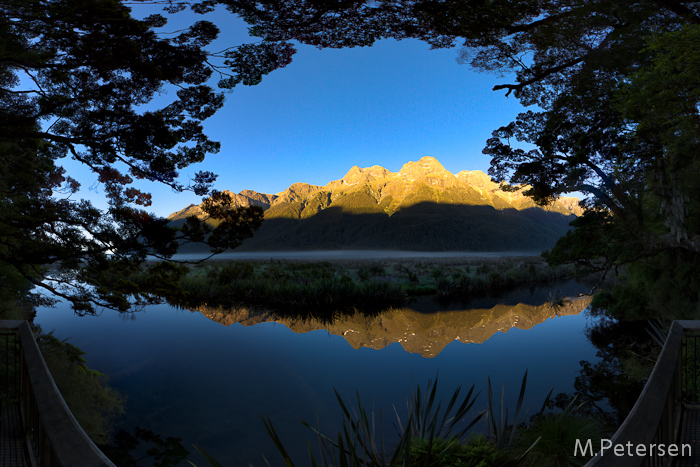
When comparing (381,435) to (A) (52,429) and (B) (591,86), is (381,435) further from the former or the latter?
(B) (591,86)

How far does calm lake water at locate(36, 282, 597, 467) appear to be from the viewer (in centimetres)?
625

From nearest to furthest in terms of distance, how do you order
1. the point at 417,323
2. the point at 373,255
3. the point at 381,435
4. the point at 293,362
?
the point at 381,435 < the point at 293,362 < the point at 417,323 < the point at 373,255

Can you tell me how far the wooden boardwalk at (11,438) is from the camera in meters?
2.56

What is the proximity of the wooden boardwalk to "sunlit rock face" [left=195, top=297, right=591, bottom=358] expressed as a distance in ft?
25.8

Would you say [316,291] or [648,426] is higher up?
[648,426]

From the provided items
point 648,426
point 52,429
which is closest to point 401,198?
point 648,426

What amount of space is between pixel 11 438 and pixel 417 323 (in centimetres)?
1152

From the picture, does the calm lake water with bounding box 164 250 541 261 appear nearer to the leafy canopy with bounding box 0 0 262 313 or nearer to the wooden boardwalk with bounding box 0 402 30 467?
the leafy canopy with bounding box 0 0 262 313

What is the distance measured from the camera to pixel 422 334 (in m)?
11.5

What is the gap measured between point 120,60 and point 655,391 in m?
7.15

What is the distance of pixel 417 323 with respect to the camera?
13.0 metres

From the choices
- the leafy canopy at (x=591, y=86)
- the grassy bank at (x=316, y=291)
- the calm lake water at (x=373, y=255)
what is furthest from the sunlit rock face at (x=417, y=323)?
the calm lake water at (x=373, y=255)

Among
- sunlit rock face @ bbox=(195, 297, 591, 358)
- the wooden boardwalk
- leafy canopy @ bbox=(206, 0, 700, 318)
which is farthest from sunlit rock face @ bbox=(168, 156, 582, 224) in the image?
the wooden boardwalk

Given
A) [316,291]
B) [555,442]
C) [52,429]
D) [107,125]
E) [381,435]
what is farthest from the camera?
[316,291]
